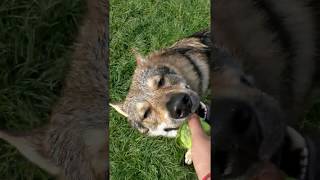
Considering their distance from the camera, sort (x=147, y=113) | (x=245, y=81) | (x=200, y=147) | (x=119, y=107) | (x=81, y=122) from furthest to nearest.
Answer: (x=119, y=107), (x=81, y=122), (x=147, y=113), (x=200, y=147), (x=245, y=81)

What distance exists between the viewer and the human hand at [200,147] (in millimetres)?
2189

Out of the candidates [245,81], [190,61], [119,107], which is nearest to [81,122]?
[119,107]

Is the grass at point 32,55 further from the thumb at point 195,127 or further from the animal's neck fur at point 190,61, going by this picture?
the thumb at point 195,127

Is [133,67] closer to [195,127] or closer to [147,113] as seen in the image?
[147,113]

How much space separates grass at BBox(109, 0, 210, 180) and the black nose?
31 centimetres

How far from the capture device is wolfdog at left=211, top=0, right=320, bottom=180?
1.84m

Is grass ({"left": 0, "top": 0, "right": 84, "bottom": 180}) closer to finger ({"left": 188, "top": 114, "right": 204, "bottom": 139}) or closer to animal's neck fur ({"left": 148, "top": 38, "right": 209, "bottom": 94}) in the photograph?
animal's neck fur ({"left": 148, "top": 38, "right": 209, "bottom": 94})

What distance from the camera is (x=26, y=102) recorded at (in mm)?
2686

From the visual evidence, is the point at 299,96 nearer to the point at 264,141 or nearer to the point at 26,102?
the point at 264,141

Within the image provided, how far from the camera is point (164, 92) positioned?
239 cm

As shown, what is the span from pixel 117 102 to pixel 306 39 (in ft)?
3.52

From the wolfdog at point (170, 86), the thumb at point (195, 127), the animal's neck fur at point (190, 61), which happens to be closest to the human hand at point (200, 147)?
the thumb at point (195, 127)

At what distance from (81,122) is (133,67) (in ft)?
1.30

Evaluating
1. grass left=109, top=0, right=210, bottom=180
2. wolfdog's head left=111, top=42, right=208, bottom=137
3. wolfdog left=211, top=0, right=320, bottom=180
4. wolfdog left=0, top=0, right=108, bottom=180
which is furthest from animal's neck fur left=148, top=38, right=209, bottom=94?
wolfdog left=211, top=0, right=320, bottom=180
